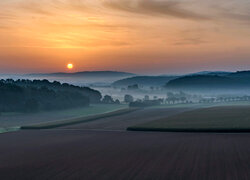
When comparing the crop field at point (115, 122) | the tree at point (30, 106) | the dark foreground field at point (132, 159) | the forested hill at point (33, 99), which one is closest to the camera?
the dark foreground field at point (132, 159)

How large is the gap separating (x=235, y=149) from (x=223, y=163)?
7500 millimetres

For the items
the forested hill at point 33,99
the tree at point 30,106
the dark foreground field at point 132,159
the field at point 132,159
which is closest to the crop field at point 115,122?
the field at point 132,159

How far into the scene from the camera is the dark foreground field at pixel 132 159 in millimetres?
26094

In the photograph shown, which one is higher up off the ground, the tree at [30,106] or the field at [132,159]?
the tree at [30,106]

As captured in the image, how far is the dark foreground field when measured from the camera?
85.6 ft

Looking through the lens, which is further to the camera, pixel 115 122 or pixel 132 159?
pixel 115 122

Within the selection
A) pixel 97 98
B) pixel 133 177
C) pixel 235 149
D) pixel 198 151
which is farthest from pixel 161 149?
pixel 97 98

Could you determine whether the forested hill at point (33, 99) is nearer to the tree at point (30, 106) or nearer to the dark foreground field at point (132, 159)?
the tree at point (30, 106)

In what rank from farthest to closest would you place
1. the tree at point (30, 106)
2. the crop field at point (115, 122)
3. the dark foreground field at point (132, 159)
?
the tree at point (30, 106) < the crop field at point (115, 122) < the dark foreground field at point (132, 159)

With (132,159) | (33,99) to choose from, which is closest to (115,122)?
(132,159)

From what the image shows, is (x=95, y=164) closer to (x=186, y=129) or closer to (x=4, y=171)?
(x=4, y=171)

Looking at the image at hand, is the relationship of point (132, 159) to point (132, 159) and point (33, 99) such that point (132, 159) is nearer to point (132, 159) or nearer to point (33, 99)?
point (132, 159)

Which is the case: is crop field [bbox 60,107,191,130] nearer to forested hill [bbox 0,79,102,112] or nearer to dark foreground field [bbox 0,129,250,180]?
dark foreground field [bbox 0,129,250,180]

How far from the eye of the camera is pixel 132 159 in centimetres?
3259
